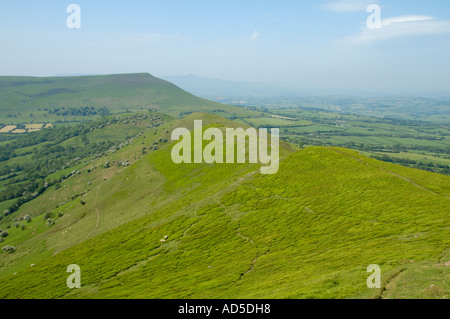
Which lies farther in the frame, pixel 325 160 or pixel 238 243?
pixel 325 160

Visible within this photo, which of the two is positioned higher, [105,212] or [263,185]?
[263,185]

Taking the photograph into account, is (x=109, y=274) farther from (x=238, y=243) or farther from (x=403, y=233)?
Result: (x=403, y=233)

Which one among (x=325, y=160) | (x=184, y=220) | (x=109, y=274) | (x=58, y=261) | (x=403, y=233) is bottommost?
(x=58, y=261)

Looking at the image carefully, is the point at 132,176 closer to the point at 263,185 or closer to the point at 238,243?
the point at 263,185
